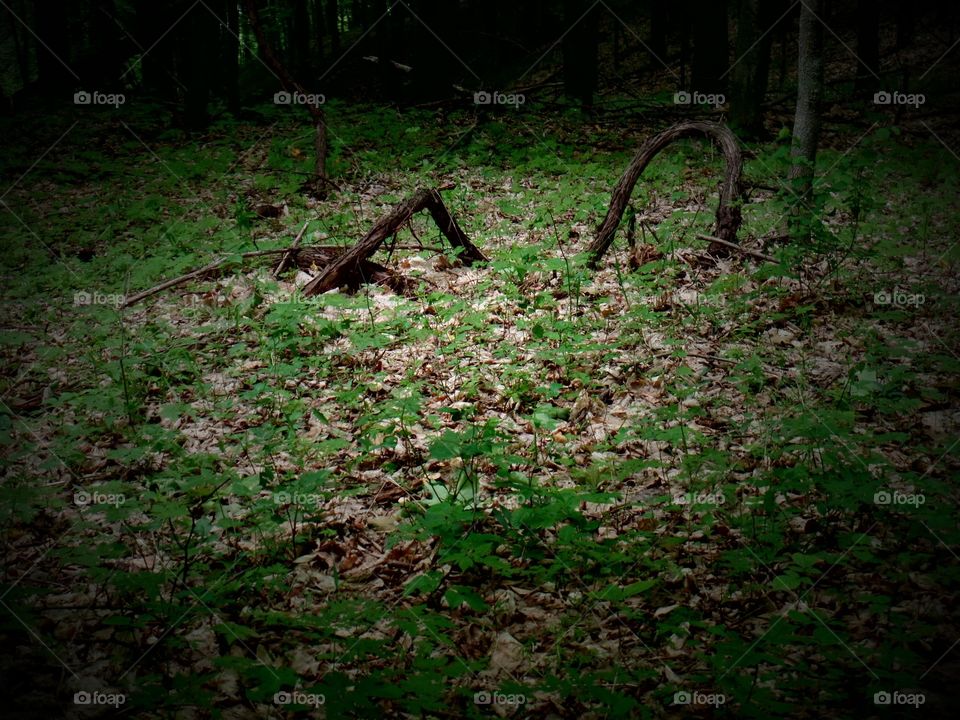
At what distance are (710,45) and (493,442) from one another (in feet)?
43.3

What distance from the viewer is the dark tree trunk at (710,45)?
43.3ft

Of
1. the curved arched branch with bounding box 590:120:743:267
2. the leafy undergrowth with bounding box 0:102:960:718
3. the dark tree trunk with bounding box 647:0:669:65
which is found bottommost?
the leafy undergrowth with bounding box 0:102:960:718

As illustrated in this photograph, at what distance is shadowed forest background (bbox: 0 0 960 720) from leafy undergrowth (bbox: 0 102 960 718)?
26 millimetres

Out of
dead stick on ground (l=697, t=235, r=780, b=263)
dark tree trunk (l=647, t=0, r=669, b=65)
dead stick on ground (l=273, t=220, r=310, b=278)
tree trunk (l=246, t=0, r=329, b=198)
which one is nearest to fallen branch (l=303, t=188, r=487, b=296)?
dead stick on ground (l=273, t=220, r=310, b=278)

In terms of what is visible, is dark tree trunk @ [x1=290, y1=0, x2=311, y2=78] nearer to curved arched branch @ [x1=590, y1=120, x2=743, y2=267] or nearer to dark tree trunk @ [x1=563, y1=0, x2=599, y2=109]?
dark tree trunk @ [x1=563, y1=0, x2=599, y2=109]

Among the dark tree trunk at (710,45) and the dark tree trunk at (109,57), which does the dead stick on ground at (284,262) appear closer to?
the dark tree trunk at (710,45)

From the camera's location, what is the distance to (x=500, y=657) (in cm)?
287

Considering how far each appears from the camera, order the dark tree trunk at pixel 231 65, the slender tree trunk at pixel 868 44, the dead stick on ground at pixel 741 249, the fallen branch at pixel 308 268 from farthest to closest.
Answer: the dark tree trunk at pixel 231 65
the slender tree trunk at pixel 868 44
the fallen branch at pixel 308 268
the dead stick on ground at pixel 741 249

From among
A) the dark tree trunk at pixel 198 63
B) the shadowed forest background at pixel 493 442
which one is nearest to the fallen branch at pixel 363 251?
the shadowed forest background at pixel 493 442

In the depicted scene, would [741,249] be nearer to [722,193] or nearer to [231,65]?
[722,193]

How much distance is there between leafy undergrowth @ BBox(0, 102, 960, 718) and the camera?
8.86 ft

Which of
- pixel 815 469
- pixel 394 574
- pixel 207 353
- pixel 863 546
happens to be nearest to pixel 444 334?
pixel 207 353

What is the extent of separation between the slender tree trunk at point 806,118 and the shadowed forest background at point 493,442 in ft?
0.12

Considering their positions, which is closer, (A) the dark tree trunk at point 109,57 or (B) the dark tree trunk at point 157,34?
(B) the dark tree trunk at point 157,34
